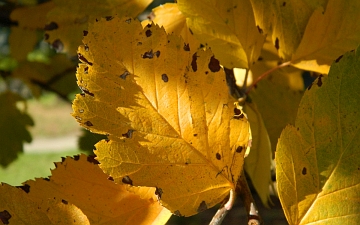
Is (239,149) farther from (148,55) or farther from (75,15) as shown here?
(75,15)

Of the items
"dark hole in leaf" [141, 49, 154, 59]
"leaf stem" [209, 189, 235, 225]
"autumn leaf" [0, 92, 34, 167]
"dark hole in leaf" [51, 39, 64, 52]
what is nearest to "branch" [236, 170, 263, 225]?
"leaf stem" [209, 189, 235, 225]

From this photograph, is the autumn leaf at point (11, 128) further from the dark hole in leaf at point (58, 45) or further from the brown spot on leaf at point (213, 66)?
the brown spot on leaf at point (213, 66)

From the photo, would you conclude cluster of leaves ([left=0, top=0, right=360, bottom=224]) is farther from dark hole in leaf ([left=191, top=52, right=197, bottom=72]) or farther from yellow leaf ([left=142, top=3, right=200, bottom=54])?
yellow leaf ([left=142, top=3, right=200, bottom=54])

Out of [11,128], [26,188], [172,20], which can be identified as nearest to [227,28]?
[172,20]

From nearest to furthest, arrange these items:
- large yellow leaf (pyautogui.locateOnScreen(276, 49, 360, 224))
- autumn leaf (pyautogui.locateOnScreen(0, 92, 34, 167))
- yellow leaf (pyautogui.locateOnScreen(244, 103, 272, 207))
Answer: large yellow leaf (pyautogui.locateOnScreen(276, 49, 360, 224)) < yellow leaf (pyautogui.locateOnScreen(244, 103, 272, 207)) < autumn leaf (pyautogui.locateOnScreen(0, 92, 34, 167))

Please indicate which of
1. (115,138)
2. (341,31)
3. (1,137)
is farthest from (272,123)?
(1,137)

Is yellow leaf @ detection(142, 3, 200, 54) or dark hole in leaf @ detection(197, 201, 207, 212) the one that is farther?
yellow leaf @ detection(142, 3, 200, 54)
